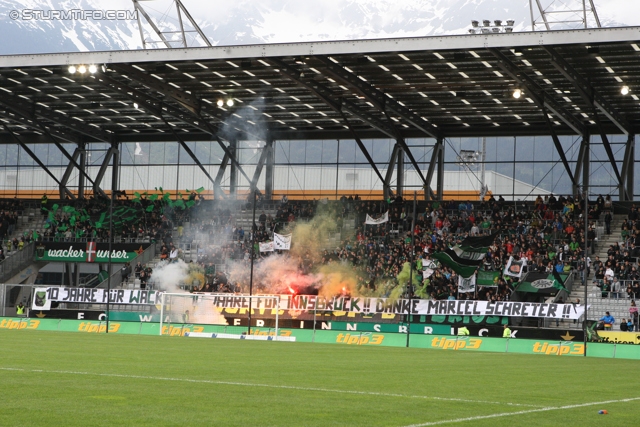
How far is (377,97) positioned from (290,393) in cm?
3973

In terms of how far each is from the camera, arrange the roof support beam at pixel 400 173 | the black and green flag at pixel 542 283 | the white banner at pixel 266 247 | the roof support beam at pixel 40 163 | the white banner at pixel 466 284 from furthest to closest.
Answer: the roof support beam at pixel 40 163, the roof support beam at pixel 400 173, the white banner at pixel 266 247, the white banner at pixel 466 284, the black and green flag at pixel 542 283

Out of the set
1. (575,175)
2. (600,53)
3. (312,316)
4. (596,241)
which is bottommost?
(312,316)

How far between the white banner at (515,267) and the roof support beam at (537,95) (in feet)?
26.2

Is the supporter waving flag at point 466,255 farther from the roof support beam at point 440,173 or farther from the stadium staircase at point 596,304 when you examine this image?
the roof support beam at point 440,173

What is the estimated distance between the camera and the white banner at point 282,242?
186 ft

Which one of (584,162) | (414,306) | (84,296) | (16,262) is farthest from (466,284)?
(16,262)

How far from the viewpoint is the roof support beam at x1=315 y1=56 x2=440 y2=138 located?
151ft

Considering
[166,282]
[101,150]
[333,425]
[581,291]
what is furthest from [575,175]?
[333,425]

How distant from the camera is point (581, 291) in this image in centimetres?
4791

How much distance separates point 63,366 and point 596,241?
39.7 meters

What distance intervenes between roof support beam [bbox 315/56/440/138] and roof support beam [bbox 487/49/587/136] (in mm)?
7693

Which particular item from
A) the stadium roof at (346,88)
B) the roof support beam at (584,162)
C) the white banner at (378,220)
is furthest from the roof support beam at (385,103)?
the roof support beam at (584,162)

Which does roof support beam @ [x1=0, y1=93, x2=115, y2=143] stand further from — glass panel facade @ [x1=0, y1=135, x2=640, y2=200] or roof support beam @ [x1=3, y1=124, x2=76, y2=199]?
roof support beam @ [x1=3, y1=124, x2=76, y2=199]

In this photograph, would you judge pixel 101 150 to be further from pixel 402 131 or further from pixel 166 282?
pixel 402 131
